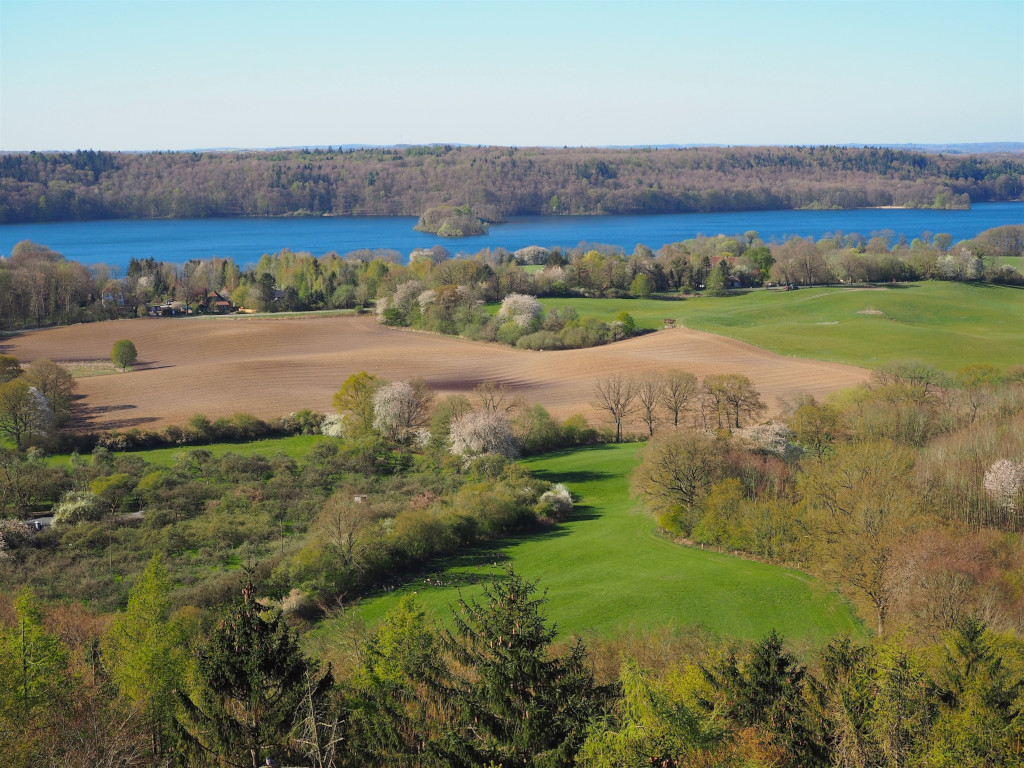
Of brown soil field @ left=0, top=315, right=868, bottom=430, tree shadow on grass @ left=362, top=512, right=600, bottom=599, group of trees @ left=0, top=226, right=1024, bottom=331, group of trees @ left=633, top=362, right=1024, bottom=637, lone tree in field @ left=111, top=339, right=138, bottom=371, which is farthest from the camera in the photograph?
group of trees @ left=0, top=226, right=1024, bottom=331

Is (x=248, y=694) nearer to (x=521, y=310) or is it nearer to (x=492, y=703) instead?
(x=492, y=703)

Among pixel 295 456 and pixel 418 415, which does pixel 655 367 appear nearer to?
pixel 418 415

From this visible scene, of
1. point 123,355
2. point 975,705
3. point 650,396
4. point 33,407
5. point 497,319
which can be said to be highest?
point 975,705

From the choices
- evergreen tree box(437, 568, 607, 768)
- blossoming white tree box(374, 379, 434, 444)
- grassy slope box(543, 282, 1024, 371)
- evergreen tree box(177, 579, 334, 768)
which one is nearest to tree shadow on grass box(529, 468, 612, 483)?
blossoming white tree box(374, 379, 434, 444)

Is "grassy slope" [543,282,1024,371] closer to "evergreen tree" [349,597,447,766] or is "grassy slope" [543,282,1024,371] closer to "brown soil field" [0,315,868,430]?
"brown soil field" [0,315,868,430]

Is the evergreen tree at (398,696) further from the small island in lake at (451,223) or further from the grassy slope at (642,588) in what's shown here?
the small island in lake at (451,223)

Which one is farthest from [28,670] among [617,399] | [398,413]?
[617,399]
